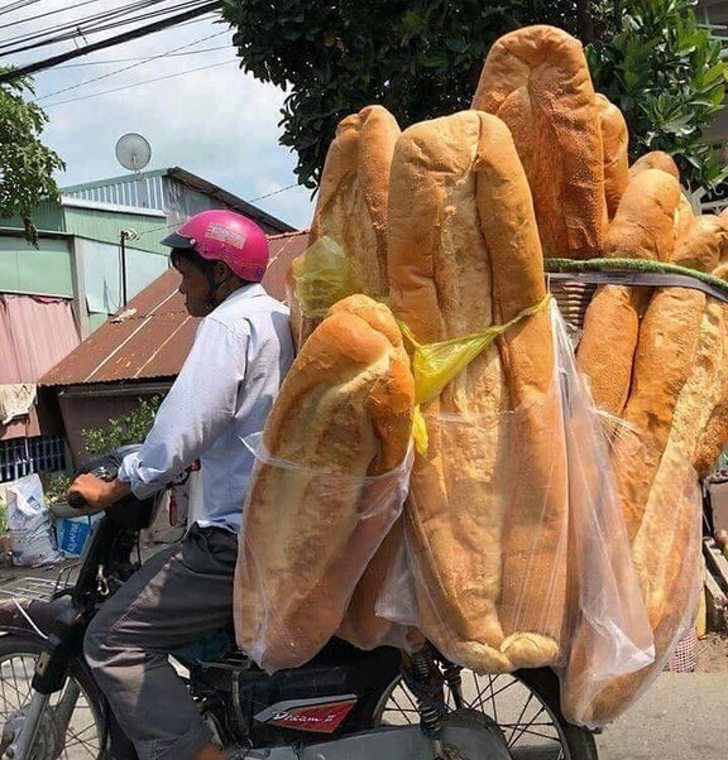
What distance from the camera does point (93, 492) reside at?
231cm

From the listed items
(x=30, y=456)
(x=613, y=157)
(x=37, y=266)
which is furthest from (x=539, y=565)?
(x=37, y=266)

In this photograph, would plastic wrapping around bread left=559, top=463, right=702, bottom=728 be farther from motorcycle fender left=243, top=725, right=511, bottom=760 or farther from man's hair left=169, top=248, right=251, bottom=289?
man's hair left=169, top=248, right=251, bottom=289

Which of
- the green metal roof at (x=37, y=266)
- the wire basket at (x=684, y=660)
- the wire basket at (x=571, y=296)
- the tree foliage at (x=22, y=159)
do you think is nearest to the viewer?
the wire basket at (x=571, y=296)

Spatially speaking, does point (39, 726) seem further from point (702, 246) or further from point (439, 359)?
point (702, 246)

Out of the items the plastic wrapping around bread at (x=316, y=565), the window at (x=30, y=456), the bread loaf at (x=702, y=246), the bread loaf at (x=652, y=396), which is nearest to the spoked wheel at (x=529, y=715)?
the plastic wrapping around bread at (x=316, y=565)

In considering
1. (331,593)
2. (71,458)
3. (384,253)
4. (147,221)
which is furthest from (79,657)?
(147,221)

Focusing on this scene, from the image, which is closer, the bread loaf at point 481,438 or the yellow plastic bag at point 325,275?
the bread loaf at point 481,438

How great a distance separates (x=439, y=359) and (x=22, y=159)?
6753mm

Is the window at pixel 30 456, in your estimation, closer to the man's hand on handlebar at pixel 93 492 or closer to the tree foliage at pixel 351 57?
the tree foliage at pixel 351 57

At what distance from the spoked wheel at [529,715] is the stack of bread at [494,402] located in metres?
0.31

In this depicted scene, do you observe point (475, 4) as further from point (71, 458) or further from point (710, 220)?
point (71, 458)

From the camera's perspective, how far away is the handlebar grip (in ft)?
7.57

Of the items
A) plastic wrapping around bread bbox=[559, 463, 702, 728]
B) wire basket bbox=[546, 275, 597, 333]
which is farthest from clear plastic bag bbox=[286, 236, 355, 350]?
plastic wrapping around bread bbox=[559, 463, 702, 728]

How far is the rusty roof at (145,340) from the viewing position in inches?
311
